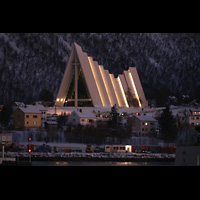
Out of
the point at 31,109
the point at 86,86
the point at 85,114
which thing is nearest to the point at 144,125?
the point at 85,114

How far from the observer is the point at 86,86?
2877 cm

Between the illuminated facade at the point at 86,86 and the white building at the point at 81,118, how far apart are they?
254cm

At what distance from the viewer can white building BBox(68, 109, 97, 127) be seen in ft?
80.7

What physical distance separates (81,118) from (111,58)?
1045 centimetres

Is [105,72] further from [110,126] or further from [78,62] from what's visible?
[110,126]

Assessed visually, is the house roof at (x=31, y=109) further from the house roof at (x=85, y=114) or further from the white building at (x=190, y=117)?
the white building at (x=190, y=117)

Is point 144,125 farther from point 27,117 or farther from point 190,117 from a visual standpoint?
point 27,117

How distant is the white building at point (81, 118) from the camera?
80.7 ft

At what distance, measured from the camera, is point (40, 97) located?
31.9 meters

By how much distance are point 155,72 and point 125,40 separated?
2675 mm

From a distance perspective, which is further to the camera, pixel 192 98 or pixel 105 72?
pixel 192 98

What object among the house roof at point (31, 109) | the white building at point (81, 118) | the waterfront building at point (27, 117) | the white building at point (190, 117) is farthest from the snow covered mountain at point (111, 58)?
the white building at point (81, 118)
